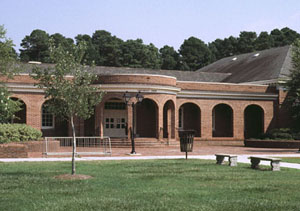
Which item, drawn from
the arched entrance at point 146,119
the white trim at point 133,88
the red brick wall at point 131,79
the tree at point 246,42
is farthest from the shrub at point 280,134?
the tree at point 246,42

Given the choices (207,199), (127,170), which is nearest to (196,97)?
(127,170)

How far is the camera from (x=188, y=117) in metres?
42.0

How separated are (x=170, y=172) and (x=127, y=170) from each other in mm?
1579

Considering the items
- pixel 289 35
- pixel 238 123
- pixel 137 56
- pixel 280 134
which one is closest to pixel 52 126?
pixel 238 123

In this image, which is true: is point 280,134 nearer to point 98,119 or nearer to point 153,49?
point 98,119

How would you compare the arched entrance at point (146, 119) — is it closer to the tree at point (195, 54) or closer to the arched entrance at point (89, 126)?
the arched entrance at point (89, 126)

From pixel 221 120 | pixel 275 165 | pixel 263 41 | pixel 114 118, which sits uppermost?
pixel 263 41

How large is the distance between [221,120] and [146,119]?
765cm

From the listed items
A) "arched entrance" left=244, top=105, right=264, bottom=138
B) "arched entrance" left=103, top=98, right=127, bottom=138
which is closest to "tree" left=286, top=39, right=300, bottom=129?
"arched entrance" left=244, top=105, right=264, bottom=138

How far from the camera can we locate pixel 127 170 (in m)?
17.1

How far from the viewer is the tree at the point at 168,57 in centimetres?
9012

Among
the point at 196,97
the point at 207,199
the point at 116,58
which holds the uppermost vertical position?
the point at 116,58

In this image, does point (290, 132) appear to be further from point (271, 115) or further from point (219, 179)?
point (219, 179)

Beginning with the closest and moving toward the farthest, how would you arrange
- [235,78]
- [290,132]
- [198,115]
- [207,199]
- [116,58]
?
[207,199], [290,132], [198,115], [235,78], [116,58]
